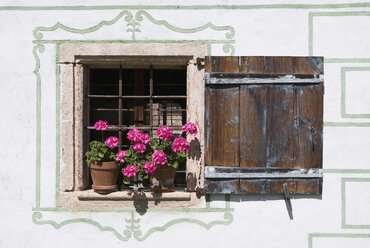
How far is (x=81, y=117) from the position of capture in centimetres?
409

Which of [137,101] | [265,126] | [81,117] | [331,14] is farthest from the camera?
[137,101]

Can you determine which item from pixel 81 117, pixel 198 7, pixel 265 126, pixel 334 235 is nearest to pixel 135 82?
pixel 81 117

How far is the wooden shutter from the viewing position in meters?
3.86

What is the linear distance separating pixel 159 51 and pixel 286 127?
1442 mm

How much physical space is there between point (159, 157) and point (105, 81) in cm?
122

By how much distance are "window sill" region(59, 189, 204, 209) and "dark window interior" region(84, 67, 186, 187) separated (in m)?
0.37

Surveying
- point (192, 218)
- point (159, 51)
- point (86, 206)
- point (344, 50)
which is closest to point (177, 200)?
point (192, 218)

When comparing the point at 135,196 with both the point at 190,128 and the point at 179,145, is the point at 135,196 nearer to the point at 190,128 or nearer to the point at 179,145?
the point at 179,145

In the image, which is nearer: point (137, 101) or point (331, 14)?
point (331, 14)

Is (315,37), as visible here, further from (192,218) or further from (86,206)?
(86,206)

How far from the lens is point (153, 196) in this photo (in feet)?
13.1

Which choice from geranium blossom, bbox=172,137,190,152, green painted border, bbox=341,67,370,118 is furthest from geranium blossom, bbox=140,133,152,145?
green painted border, bbox=341,67,370,118

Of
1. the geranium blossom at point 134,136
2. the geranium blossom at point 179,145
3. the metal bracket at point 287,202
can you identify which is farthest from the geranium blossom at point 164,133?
the metal bracket at point 287,202

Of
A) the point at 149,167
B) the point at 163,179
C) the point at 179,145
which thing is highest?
the point at 179,145
